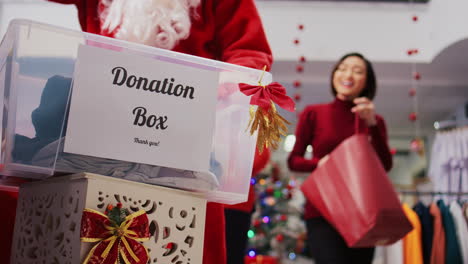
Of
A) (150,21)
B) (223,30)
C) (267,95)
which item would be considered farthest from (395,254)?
(267,95)

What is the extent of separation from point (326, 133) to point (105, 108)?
1.49 meters

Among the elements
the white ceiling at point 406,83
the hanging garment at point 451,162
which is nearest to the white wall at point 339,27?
the white ceiling at point 406,83

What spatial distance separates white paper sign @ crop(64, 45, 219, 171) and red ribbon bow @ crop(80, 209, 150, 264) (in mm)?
81

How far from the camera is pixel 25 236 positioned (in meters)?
0.86

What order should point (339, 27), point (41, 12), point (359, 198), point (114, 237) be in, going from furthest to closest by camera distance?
point (339, 27) < point (41, 12) < point (359, 198) < point (114, 237)

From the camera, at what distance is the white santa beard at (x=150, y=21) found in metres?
1.06

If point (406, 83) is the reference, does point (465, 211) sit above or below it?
below

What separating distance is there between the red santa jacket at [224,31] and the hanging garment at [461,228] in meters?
2.41

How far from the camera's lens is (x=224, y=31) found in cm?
111

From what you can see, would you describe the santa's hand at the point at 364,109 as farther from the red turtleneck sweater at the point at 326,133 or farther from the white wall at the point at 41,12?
the white wall at the point at 41,12

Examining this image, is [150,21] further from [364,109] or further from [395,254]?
[395,254]

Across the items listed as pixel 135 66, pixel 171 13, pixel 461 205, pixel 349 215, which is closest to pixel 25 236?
pixel 135 66

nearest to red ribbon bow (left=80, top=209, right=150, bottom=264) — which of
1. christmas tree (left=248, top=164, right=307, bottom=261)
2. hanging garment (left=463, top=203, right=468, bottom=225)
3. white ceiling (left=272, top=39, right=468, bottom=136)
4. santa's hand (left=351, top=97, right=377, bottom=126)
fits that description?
santa's hand (left=351, top=97, right=377, bottom=126)

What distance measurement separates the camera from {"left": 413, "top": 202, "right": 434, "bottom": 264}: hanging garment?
10.1ft
